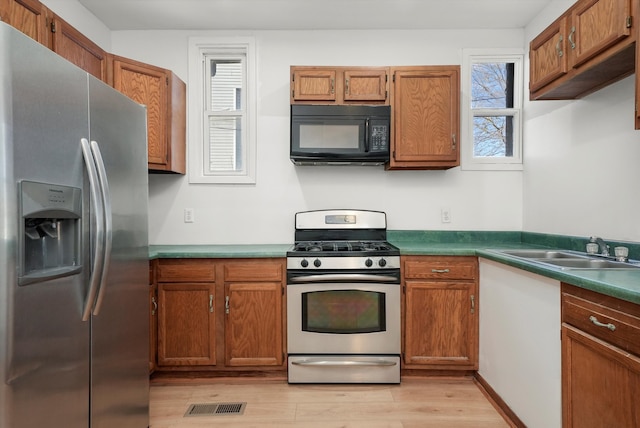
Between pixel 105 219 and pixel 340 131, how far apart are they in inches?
68.0

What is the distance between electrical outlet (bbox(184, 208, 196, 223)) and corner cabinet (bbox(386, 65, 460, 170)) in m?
1.72

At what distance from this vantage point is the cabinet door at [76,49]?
202 cm

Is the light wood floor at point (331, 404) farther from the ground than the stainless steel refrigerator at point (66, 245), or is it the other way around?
the stainless steel refrigerator at point (66, 245)

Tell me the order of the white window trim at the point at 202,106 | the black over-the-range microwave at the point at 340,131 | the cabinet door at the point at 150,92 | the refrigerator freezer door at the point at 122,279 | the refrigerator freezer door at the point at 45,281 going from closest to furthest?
the refrigerator freezer door at the point at 45,281
the refrigerator freezer door at the point at 122,279
the cabinet door at the point at 150,92
the black over-the-range microwave at the point at 340,131
the white window trim at the point at 202,106

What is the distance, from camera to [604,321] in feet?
4.29

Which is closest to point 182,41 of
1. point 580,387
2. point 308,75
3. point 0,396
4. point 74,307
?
point 308,75

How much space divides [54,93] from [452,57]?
9.34 ft

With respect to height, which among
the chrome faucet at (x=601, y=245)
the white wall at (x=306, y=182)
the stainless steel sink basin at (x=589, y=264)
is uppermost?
the white wall at (x=306, y=182)

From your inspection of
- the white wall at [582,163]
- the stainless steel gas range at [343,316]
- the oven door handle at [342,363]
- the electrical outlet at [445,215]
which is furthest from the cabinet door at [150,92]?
the white wall at [582,163]

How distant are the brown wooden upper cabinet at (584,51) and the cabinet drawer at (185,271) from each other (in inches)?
94.0

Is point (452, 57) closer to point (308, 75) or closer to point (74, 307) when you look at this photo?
point (308, 75)

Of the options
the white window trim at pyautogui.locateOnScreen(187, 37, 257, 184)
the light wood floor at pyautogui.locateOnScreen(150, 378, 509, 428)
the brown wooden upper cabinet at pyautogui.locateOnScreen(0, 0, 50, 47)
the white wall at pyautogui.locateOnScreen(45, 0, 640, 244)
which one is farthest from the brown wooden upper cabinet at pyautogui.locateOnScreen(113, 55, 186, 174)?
the light wood floor at pyautogui.locateOnScreen(150, 378, 509, 428)

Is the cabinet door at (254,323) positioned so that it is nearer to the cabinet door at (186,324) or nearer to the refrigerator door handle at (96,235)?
the cabinet door at (186,324)

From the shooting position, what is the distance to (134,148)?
5.71ft
